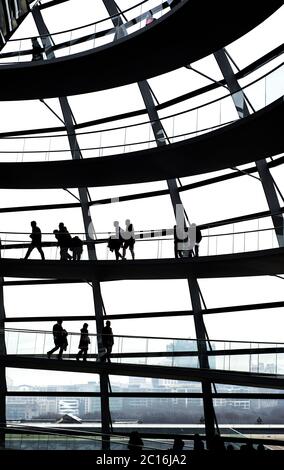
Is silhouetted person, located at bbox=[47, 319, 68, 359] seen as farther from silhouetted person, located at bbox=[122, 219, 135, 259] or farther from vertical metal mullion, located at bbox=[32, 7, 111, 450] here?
silhouetted person, located at bbox=[122, 219, 135, 259]

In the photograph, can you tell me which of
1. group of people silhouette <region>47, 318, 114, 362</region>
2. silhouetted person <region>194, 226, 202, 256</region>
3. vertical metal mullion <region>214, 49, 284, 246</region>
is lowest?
group of people silhouette <region>47, 318, 114, 362</region>

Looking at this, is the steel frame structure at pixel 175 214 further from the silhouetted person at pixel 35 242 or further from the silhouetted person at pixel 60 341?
the silhouetted person at pixel 35 242

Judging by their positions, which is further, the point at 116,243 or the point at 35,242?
the point at 116,243

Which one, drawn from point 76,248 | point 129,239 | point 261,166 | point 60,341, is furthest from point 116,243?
point 261,166

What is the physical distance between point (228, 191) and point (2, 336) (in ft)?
32.9

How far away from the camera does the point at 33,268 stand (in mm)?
24953

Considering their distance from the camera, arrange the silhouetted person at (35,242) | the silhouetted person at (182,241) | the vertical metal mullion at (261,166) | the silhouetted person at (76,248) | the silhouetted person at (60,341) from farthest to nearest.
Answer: the silhouetted person at (76,248)
the silhouetted person at (35,242)
the silhouetted person at (182,241)
the silhouetted person at (60,341)
the vertical metal mullion at (261,166)

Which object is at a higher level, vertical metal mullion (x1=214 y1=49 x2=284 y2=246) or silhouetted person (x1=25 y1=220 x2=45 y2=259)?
vertical metal mullion (x1=214 y1=49 x2=284 y2=246)

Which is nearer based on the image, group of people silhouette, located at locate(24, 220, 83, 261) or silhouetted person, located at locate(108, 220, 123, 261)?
silhouetted person, located at locate(108, 220, 123, 261)

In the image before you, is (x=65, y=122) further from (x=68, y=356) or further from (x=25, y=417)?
(x=25, y=417)

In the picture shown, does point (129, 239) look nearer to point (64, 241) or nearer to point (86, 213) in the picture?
point (64, 241)

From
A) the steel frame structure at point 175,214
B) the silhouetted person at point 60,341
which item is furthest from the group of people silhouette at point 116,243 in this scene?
the silhouetted person at point 60,341

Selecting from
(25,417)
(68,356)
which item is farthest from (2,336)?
(25,417)

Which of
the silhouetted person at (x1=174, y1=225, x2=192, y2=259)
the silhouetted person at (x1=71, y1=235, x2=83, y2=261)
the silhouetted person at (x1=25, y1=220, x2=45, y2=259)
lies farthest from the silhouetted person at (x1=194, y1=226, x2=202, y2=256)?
the silhouetted person at (x1=25, y1=220, x2=45, y2=259)
